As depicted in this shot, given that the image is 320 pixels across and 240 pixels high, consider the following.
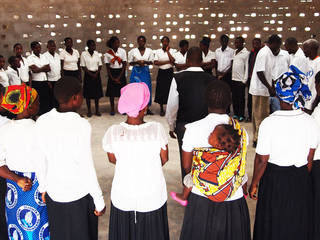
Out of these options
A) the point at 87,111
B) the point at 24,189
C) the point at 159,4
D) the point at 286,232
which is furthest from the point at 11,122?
the point at 159,4

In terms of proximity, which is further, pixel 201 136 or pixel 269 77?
pixel 269 77

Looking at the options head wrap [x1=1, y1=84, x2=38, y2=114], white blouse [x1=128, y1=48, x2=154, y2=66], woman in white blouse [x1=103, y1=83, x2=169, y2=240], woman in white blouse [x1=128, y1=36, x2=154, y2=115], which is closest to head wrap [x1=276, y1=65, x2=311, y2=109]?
woman in white blouse [x1=103, y1=83, x2=169, y2=240]

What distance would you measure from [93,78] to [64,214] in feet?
16.7

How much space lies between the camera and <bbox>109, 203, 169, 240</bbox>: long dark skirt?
204 centimetres

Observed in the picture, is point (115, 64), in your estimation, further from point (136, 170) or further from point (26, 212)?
point (136, 170)

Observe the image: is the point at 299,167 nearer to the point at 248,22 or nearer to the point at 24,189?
the point at 24,189

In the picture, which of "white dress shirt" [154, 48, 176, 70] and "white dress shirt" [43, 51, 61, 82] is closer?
"white dress shirt" [43, 51, 61, 82]

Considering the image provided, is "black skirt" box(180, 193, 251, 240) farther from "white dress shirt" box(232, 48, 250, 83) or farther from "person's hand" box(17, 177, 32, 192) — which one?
"white dress shirt" box(232, 48, 250, 83)

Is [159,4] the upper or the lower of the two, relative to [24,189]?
upper

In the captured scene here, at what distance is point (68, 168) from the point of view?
1960 mm

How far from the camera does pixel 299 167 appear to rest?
2.13 m

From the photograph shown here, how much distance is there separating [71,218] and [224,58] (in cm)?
532

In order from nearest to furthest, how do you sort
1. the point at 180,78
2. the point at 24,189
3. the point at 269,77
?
the point at 24,189 → the point at 180,78 → the point at 269,77

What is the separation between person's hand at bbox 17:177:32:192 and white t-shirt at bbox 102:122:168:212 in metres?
0.57
